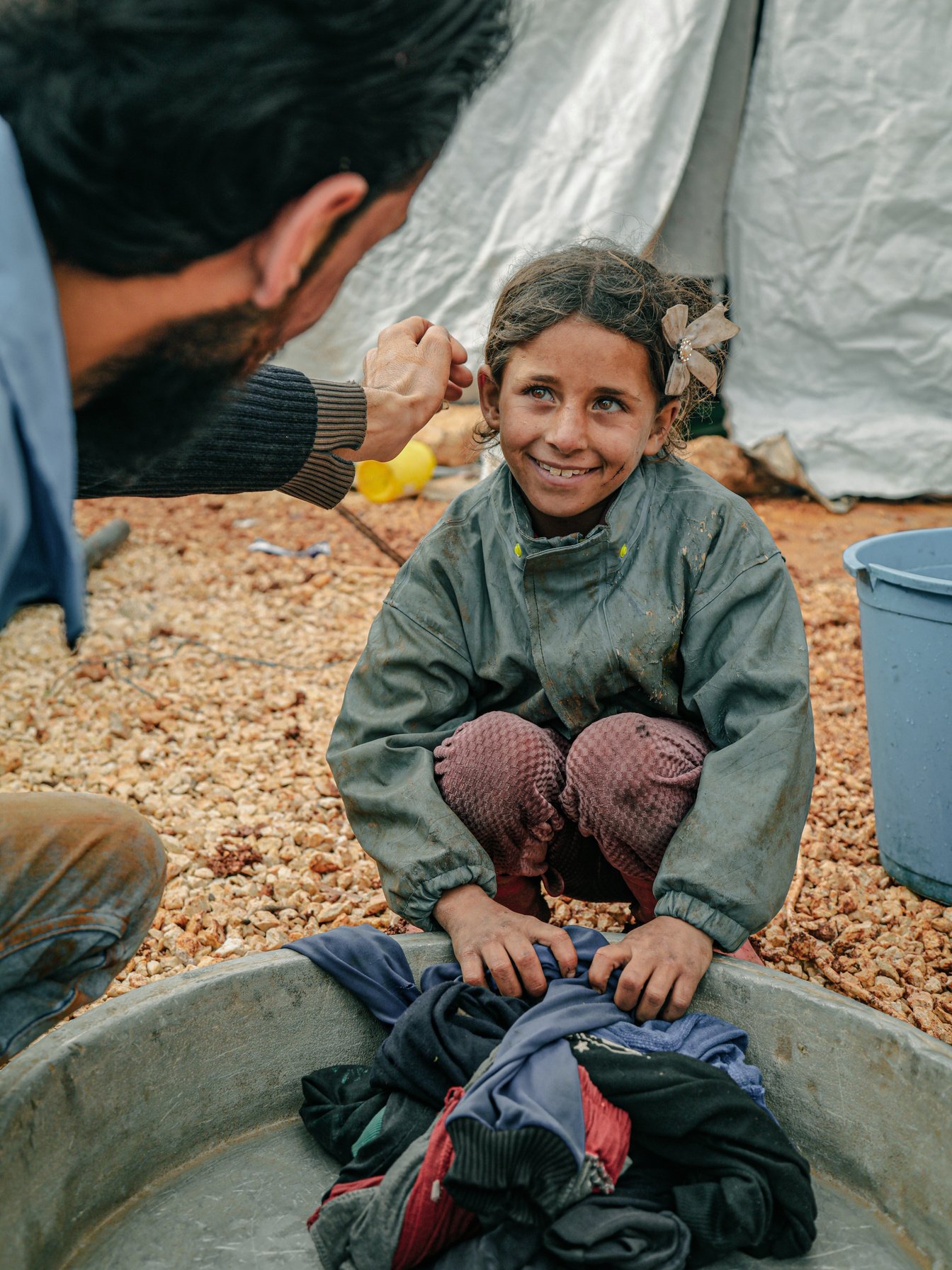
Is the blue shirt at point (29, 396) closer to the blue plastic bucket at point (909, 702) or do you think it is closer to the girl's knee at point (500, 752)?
the girl's knee at point (500, 752)

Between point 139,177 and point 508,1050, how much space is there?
98 centimetres

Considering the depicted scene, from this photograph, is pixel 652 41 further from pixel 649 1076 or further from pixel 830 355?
pixel 649 1076

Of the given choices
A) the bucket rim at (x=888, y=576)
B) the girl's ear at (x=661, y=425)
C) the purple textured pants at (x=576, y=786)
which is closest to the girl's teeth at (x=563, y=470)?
the girl's ear at (x=661, y=425)

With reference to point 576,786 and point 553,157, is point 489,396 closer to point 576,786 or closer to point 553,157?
point 576,786

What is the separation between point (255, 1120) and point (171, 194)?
1.17 meters

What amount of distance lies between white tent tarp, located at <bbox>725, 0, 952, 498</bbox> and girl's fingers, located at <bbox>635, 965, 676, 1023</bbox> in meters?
4.24

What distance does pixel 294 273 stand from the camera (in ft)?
3.15

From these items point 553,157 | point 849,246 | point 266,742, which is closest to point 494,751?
point 266,742

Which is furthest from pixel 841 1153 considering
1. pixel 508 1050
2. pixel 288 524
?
pixel 288 524

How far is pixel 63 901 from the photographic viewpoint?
128cm

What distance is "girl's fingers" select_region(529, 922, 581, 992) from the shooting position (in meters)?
1.54

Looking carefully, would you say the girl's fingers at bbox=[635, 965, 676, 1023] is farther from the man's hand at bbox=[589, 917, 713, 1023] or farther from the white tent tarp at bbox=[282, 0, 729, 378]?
the white tent tarp at bbox=[282, 0, 729, 378]

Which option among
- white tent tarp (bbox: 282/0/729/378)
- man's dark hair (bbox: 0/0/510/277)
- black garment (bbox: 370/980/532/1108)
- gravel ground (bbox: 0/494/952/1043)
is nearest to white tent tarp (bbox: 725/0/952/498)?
white tent tarp (bbox: 282/0/729/378)

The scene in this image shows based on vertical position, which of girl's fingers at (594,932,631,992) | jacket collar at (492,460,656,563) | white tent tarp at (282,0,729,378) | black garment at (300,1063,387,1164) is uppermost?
white tent tarp at (282,0,729,378)
